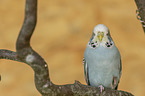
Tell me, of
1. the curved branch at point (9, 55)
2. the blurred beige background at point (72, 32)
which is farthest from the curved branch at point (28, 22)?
the blurred beige background at point (72, 32)

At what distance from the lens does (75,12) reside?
2.39 m

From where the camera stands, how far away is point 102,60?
38.3 inches

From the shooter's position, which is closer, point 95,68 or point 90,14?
point 95,68

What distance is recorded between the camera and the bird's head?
0.93 m

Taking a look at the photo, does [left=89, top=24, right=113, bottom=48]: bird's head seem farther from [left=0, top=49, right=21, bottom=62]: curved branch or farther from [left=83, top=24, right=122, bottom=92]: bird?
[left=0, top=49, right=21, bottom=62]: curved branch

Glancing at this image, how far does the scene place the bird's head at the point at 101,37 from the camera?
3.06 ft

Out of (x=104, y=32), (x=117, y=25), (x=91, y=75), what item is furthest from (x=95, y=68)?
(x=117, y=25)

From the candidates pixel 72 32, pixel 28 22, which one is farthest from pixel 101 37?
pixel 72 32

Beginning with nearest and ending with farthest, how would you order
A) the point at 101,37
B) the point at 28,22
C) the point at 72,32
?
1. the point at 28,22
2. the point at 101,37
3. the point at 72,32

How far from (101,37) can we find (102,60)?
9 cm

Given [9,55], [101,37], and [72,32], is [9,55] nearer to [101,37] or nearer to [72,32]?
[101,37]

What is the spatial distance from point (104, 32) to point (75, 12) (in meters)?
1.49

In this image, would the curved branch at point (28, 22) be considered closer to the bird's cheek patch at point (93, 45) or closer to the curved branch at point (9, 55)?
the curved branch at point (9, 55)

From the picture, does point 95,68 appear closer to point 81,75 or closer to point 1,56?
point 1,56
